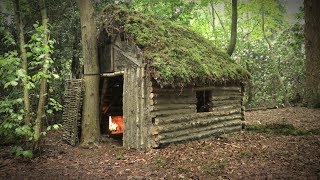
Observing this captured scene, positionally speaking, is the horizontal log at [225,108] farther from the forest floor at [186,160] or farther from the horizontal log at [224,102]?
the forest floor at [186,160]

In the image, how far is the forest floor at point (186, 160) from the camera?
6730 mm

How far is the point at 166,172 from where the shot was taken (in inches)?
279

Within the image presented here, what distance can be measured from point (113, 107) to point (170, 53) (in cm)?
435

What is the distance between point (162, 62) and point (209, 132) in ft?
12.5

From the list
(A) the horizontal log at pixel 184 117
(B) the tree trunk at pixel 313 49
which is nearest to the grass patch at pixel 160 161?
(A) the horizontal log at pixel 184 117

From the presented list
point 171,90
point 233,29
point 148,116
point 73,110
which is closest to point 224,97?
point 171,90

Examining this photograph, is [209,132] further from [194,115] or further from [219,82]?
[219,82]

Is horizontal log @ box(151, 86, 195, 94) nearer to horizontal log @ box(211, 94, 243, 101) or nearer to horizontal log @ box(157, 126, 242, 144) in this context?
horizontal log @ box(211, 94, 243, 101)

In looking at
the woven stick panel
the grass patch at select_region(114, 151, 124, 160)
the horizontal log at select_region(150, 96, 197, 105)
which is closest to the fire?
the woven stick panel

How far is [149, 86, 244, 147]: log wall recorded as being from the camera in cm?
930

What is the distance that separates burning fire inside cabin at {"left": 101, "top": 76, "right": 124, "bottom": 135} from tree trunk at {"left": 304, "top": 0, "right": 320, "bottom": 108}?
11.9 meters

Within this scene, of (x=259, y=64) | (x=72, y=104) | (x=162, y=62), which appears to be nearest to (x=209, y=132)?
(x=162, y=62)

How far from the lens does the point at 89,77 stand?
34.3 feet

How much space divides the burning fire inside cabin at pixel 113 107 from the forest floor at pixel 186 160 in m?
1.69
